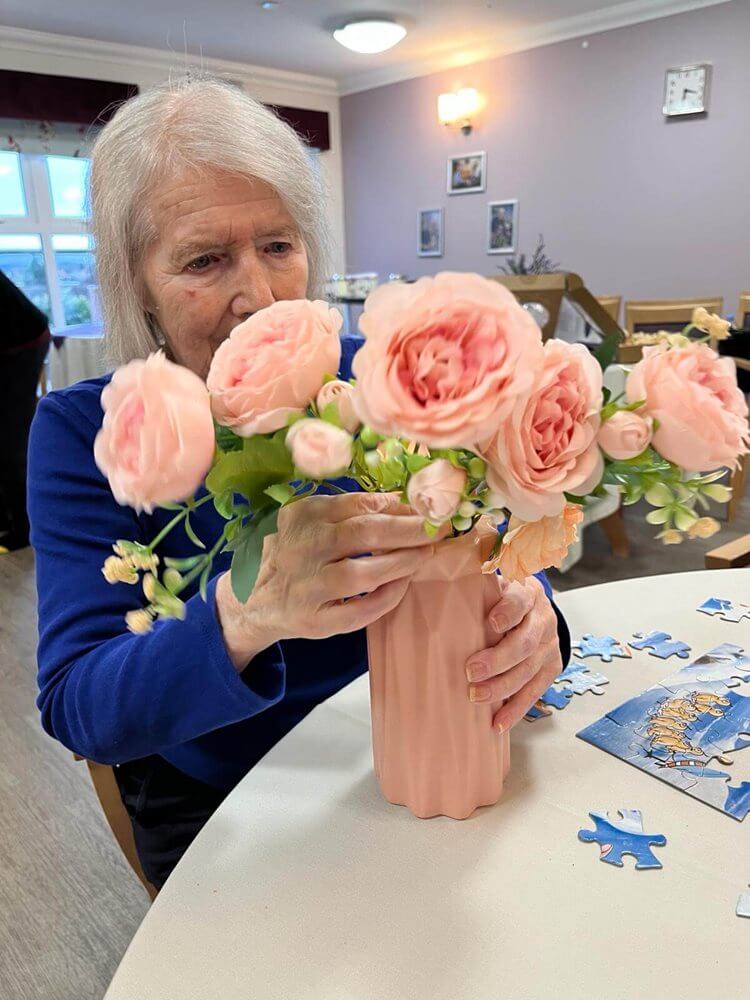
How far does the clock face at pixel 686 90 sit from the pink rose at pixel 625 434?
18.9 feet

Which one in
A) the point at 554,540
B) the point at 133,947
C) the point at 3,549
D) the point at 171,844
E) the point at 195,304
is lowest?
the point at 3,549

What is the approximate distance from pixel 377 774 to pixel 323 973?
8.0 inches

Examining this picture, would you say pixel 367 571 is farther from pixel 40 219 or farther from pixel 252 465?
pixel 40 219

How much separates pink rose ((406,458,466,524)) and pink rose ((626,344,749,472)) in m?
0.14

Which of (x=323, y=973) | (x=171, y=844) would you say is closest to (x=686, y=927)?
(x=323, y=973)

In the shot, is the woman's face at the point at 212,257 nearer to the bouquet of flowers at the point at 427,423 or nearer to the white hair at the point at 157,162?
the white hair at the point at 157,162

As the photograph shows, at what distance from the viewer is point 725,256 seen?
536cm

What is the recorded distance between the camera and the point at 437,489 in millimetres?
494

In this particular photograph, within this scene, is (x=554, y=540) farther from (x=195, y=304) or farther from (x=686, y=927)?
(x=195, y=304)

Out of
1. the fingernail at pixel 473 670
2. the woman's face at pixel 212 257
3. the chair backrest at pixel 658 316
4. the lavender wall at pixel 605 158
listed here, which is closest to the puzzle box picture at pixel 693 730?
the fingernail at pixel 473 670

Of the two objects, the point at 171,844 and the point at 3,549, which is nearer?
the point at 171,844

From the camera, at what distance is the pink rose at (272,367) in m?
0.51

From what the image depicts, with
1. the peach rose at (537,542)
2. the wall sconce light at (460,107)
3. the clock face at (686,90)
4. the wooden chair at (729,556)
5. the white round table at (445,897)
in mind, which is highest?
the wall sconce light at (460,107)

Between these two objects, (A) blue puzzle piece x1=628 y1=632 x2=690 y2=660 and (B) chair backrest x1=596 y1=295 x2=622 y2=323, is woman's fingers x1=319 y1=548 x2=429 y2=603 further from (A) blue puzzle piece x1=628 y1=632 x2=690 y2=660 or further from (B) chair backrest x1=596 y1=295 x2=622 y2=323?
(B) chair backrest x1=596 y1=295 x2=622 y2=323
